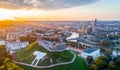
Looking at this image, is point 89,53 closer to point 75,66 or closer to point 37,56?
point 75,66

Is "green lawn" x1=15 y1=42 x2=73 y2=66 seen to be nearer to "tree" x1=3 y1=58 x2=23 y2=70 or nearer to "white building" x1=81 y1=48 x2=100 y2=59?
"tree" x1=3 y1=58 x2=23 y2=70

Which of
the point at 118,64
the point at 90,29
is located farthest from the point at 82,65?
the point at 90,29

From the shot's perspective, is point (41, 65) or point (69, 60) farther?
point (69, 60)

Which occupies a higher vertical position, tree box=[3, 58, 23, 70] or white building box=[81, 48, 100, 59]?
tree box=[3, 58, 23, 70]

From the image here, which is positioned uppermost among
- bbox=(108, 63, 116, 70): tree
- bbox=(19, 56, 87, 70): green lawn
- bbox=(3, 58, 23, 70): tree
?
bbox=(3, 58, 23, 70): tree

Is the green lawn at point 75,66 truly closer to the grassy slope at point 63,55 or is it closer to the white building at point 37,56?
the grassy slope at point 63,55

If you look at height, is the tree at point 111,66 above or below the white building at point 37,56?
below

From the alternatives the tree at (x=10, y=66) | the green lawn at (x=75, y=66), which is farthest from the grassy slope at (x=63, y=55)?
the tree at (x=10, y=66)

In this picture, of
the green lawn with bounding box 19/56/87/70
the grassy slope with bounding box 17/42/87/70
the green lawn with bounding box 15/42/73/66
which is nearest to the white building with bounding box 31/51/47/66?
the green lawn with bounding box 15/42/73/66

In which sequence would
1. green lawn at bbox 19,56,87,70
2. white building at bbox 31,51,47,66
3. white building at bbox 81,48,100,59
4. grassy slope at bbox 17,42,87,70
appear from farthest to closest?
white building at bbox 81,48,100,59
white building at bbox 31,51,47,66
grassy slope at bbox 17,42,87,70
green lawn at bbox 19,56,87,70

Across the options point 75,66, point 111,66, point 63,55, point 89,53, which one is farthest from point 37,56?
point 89,53

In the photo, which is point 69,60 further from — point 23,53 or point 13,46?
point 13,46
